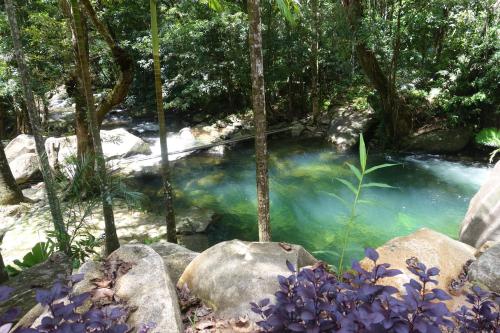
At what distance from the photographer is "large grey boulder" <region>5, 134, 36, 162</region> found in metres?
10.0

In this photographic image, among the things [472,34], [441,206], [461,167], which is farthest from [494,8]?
[441,206]

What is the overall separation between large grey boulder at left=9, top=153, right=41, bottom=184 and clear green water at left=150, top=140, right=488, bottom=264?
369 cm

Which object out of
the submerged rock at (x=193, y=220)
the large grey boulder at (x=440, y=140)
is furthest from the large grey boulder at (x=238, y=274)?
the large grey boulder at (x=440, y=140)

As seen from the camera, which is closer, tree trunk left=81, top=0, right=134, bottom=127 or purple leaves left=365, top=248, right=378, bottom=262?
purple leaves left=365, top=248, right=378, bottom=262

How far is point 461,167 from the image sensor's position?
29.8ft

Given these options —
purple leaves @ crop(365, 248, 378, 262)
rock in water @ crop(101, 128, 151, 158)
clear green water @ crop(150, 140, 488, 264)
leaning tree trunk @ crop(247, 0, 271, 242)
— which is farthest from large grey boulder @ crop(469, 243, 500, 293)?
rock in water @ crop(101, 128, 151, 158)

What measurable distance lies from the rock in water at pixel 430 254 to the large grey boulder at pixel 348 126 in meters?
8.34

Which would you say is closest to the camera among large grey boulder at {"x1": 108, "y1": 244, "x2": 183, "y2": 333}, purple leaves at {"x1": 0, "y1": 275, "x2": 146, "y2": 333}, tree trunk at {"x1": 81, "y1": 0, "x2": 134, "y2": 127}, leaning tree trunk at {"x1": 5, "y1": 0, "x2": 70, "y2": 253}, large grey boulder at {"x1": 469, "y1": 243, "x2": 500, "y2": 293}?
purple leaves at {"x1": 0, "y1": 275, "x2": 146, "y2": 333}

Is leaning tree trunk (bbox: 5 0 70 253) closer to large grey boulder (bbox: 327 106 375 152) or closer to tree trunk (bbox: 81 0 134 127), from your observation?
tree trunk (bbox: 81 0 134 127)

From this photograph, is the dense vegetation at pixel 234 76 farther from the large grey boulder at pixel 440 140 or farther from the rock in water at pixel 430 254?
the rock in water at pixel 430 254

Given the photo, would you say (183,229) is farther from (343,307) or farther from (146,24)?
(146,24)

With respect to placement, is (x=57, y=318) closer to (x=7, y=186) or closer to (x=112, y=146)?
(x=7, y=186)

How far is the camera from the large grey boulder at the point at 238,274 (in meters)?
2.14

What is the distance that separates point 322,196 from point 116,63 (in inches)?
205
